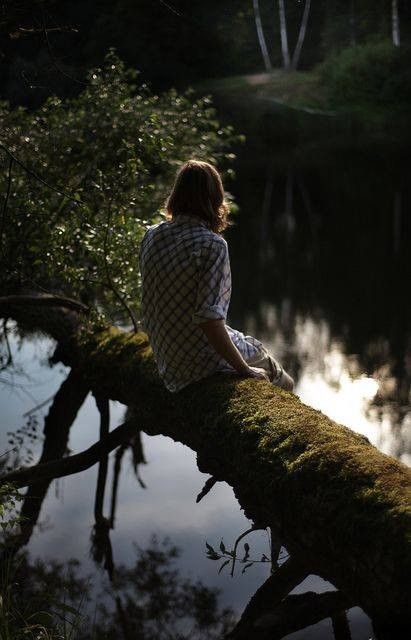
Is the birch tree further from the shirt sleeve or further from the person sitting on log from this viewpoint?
the shirt sleeve

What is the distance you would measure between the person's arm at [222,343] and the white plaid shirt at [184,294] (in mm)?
45

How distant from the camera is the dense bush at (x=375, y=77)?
44.6 metres

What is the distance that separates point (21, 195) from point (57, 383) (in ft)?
9.75

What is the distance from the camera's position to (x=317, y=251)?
62.2 feet

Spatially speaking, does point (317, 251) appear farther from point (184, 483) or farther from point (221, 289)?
point (221, 289)

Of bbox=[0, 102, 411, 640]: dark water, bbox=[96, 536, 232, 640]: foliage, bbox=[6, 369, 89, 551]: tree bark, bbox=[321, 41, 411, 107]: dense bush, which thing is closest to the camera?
bbox=[96, 536, 232, 640]: foliage

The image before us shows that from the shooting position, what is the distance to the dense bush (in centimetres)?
4456

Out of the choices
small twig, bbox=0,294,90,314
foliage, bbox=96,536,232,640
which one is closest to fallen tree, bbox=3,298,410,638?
foliage, bbox=96,536,232,640

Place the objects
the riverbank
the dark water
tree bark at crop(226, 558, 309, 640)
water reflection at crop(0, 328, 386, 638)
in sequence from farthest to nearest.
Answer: the riverbank
the dark water
tree bark at crop(226, 558, 309, 640)
water reflection at crop(0, 328, 386, 638)

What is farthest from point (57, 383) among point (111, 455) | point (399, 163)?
point (399, 163)

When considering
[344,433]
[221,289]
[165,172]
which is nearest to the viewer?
[344,433]

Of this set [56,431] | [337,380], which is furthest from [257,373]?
[337,380]

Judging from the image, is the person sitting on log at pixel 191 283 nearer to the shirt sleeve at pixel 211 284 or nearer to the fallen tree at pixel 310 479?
the shirt sleeve at pixel 211 284

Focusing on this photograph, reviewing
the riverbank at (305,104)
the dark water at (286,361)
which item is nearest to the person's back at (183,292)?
the dark water at (286,361)
